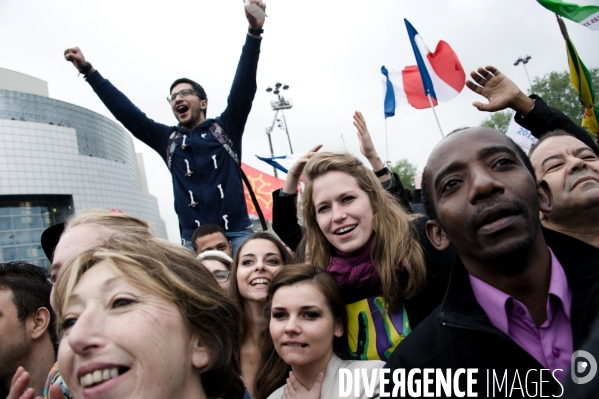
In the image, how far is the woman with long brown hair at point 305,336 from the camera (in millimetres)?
2438

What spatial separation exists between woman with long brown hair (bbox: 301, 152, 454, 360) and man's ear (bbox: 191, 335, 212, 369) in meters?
1.01

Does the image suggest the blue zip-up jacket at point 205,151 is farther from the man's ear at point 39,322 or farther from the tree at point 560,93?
the tree at point 560,93

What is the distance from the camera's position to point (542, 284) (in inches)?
71.0

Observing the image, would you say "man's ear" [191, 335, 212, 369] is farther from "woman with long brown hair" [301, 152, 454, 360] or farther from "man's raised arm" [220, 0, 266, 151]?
"man's raised arm" [220, 0, 266, 151]

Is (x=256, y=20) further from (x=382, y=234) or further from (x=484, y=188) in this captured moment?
(x=484, y=188)

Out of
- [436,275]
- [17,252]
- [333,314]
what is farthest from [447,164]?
[17,252]

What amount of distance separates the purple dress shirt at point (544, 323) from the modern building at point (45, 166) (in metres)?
49.8

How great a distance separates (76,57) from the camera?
13.8 feet

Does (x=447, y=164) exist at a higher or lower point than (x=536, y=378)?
higher

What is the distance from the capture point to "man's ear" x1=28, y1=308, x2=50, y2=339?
2.92m

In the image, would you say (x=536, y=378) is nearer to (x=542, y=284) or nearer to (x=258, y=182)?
(x=542, y=284)

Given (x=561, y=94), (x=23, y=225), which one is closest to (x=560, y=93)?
(x=561, y=94)

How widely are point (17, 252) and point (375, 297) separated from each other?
50862mm

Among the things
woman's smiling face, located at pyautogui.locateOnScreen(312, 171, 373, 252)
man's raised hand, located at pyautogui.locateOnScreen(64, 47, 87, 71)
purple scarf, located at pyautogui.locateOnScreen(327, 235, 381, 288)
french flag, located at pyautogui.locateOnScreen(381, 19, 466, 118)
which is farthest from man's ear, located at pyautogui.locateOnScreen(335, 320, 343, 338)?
french flag, located at pyautogui.locateOnScreen(381, 19, 466, 118)
